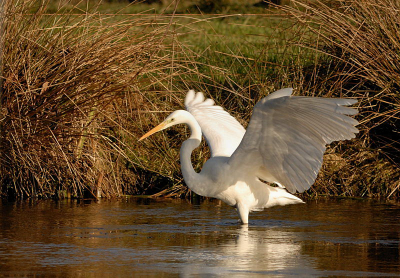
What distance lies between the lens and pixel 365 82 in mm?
9430

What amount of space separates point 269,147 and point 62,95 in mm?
2493

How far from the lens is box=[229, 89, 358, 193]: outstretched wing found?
20.6 ft

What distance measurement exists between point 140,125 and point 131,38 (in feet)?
3.35

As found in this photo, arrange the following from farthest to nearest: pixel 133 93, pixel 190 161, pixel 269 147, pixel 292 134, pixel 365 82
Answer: pixel 365 82 < pixel 133 93 < pixel 190 161 < pixel 269 147 < pixel 292 134

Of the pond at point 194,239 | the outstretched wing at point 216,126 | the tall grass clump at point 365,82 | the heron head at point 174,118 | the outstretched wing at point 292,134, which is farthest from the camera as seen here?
the tall grass clump at point 365,82

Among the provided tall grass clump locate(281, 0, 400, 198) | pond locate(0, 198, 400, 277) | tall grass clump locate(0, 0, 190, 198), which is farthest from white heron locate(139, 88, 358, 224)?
tall grass clump locate(281, 0, 400, 198)

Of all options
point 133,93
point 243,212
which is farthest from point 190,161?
point 133,93

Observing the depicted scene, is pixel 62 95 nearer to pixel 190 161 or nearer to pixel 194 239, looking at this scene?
pixel 190 161

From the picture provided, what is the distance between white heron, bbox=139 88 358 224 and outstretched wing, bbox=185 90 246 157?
1 cm

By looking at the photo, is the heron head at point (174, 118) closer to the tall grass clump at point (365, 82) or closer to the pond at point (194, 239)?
the pond at point (194, 239)

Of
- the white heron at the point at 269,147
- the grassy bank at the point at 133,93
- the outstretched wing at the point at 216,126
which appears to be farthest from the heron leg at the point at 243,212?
the grassy bank at the point at 133,93

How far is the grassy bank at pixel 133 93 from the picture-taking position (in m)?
8.27

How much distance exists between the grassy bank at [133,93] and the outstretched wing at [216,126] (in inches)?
17.0

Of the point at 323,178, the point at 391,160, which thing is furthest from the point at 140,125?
the point at 391,160
